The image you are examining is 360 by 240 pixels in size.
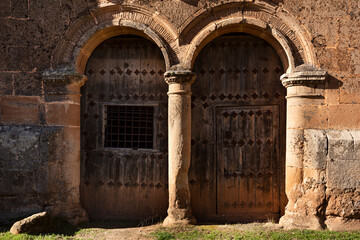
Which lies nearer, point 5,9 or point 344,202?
point 344,202

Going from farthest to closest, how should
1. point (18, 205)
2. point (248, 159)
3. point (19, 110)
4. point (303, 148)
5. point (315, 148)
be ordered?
point (248, 159), point (19, 110), point (18, 205), point (303, 148), point (315, 148)

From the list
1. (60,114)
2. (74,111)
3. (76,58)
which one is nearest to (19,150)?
(60,114)

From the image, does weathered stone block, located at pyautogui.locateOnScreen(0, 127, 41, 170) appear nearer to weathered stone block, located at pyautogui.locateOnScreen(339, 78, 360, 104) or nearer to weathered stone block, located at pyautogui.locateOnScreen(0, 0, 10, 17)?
weathered stone block, located at pyautogui.locateOnScreen(0, 0, 10, 17)

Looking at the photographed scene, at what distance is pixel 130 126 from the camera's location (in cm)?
574

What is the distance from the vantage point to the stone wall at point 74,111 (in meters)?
4.78

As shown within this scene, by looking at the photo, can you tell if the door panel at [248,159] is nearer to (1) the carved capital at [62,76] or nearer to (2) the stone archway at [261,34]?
(2) the stone archway at [261,34]

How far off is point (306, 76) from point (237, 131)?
56.6 inches

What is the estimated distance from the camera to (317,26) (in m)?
4.98

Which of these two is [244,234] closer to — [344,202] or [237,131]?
[344,202]

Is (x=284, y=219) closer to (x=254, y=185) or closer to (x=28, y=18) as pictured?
(x=254, y=185)

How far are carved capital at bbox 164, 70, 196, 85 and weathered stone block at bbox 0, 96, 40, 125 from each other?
85.0 inches

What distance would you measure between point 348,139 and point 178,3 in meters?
3.30

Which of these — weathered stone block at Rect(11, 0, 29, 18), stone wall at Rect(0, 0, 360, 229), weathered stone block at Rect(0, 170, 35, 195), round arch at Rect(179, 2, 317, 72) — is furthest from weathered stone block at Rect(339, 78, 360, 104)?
weathered stone block at Rect(11, 0, 29, 18)

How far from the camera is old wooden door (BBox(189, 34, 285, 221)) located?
5.53 metres
